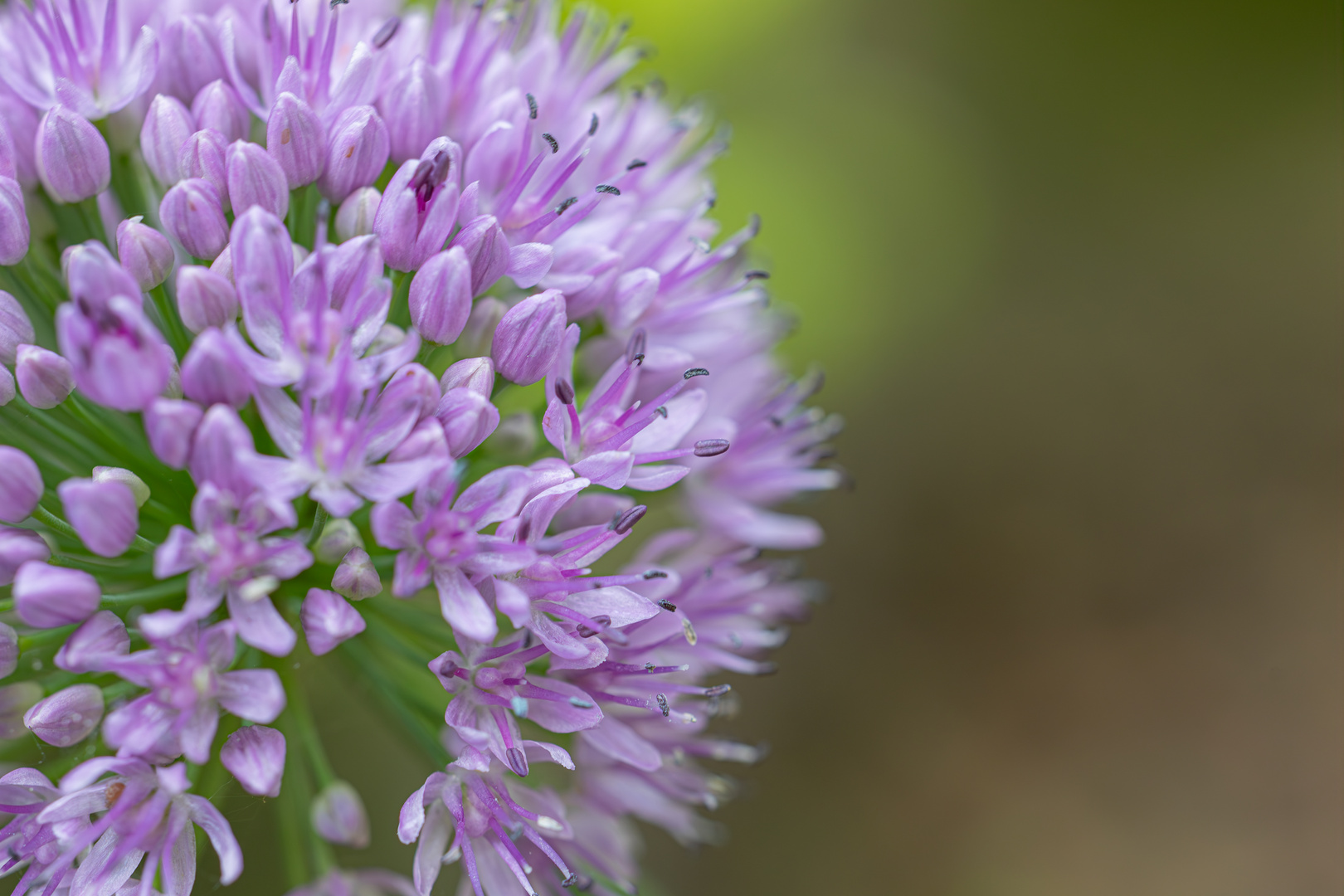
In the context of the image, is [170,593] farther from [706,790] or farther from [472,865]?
[706,790]

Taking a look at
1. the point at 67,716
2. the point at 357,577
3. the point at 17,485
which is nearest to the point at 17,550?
the point at 17,485

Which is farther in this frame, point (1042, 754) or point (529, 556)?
point (1042, 754)

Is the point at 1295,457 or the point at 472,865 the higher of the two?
the point at 1295,457

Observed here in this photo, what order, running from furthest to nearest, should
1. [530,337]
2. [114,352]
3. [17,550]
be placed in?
1. [530,337]
2. [17,550]
3. [114,352]

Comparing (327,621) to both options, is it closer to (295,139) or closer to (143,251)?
(143,251)

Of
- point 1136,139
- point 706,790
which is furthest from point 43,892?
point 1136,139

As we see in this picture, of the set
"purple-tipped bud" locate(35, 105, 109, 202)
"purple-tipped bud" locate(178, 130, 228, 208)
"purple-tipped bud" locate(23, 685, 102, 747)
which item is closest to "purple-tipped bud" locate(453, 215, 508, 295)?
"purple-tipped bud" locate(178, 130, 228, 208)
